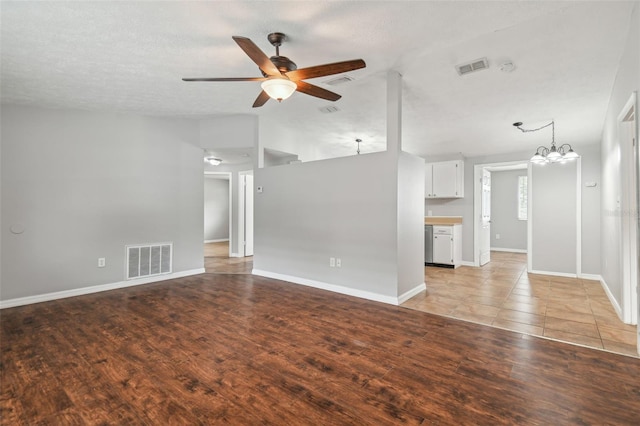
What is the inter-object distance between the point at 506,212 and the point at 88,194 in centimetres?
989

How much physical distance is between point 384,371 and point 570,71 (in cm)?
347

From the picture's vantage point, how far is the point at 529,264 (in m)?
5.78

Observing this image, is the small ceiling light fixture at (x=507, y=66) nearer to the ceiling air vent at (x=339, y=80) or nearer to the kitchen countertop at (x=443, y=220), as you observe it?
the ceiling air vent at (x=339, y=80)

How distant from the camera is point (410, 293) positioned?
3.93 m

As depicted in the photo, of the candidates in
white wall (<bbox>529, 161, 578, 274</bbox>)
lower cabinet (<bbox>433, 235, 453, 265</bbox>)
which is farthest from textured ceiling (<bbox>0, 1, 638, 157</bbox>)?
lower cabinet (<bbox>433, 235, 453, 265</bbox>)

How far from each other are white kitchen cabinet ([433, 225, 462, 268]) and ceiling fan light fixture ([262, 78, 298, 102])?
4840 millimetres

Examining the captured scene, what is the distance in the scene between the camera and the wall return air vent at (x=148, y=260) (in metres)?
4.64

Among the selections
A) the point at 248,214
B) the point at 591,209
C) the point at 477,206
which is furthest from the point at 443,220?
the point at 248,214

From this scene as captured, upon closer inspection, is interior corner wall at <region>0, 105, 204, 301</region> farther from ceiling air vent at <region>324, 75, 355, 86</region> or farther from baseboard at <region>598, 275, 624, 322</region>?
baseboard at <region>598, 275, 624, 322</region>

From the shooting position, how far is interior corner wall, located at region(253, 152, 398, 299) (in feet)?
12.3

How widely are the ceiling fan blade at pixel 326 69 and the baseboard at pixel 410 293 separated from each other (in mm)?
2668

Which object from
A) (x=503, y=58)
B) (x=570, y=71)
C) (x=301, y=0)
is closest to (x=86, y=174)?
(x=301, y=0)

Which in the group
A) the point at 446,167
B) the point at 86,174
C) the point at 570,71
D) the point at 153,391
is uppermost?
the point at 570,71

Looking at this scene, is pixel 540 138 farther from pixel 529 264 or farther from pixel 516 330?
pixel 516 330
